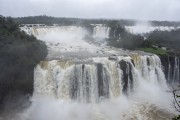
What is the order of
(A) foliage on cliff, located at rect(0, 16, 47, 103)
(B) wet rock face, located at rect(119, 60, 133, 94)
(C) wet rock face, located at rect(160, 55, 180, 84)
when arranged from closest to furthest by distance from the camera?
(A) foliage on cliff, located at rect(0, 16, 47, 103) → (B) wet rock face, located at rect(119, 60, 133, 94) → (C) wet rock face, located at rect(160, 55, 180, 84)

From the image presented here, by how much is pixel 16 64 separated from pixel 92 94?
6213 millimetres

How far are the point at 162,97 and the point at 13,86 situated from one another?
1256 centimetres

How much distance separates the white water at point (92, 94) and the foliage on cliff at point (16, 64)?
2.59 ft

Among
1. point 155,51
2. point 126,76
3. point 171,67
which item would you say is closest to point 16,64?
point 126,76

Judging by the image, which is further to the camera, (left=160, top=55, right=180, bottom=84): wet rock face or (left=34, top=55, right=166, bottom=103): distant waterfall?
(left=160, top=55, right=180, bottom=84): wet rock face

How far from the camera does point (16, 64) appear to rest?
20.8 m

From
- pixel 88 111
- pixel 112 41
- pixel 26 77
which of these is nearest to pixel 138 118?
pixel 88 111

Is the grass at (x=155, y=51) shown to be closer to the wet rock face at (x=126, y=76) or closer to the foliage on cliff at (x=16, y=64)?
the wet rock face at (x=126, y=76)

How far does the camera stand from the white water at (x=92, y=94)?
64.6 feet

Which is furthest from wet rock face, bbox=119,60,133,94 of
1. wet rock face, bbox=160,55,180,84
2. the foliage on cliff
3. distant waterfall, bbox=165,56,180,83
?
the foliage on cliff

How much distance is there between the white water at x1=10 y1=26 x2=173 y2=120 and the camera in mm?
19703

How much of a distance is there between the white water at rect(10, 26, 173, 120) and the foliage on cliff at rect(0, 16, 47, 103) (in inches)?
31.1

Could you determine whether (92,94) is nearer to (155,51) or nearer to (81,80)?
(81,80)

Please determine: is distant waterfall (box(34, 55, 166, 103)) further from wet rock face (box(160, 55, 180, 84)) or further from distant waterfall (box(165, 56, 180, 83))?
distant waterfall (box(165, 56, 180, 83))
